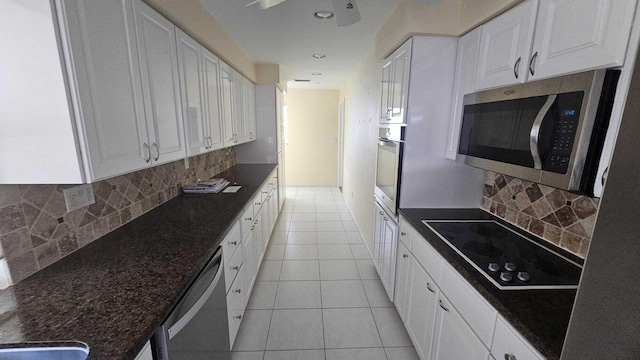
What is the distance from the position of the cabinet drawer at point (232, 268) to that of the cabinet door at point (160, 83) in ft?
2.42

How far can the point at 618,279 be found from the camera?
1.58 ft

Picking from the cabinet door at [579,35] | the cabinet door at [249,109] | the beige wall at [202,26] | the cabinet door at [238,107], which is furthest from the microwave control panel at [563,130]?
the cabinet door at [249,109]

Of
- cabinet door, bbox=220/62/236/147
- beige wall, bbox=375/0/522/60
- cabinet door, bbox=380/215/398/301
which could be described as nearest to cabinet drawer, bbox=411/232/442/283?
cabinet door, bbox=380/215/398/301

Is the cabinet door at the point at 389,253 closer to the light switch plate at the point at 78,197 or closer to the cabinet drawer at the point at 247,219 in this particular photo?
the cabinet drawer at the point at 247,219

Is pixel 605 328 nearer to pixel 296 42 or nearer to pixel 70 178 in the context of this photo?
pixel 70 178

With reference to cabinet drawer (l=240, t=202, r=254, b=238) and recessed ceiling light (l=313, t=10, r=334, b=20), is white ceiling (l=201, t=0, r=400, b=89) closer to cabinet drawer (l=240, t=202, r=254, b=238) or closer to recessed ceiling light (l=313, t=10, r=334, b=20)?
recessed ceiling light (l=313, t=10, r=334, b=20)

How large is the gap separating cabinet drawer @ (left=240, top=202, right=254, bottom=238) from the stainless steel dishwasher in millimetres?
573

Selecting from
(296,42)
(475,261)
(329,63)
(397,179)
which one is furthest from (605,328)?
(329,63)

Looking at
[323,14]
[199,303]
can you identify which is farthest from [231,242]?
[323,14]

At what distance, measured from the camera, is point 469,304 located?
1.12 m

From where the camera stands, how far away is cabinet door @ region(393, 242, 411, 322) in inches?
72.8

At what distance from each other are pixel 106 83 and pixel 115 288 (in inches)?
31.3

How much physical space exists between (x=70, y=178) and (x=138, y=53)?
0.69 m

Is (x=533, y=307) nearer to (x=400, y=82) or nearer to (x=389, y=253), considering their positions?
(x=389, y=253)
